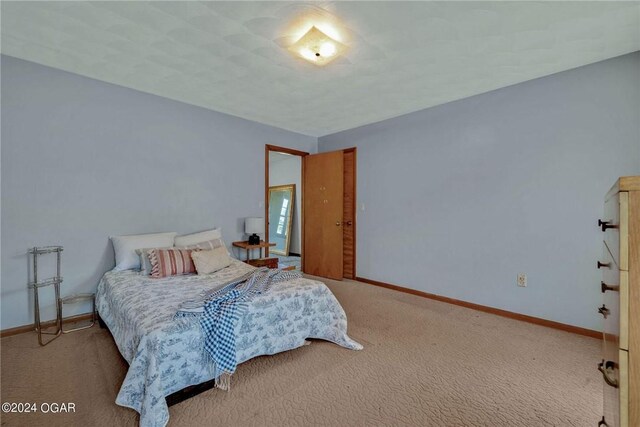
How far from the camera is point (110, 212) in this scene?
118 inches

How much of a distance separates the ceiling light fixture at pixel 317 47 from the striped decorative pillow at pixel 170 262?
2.20 m

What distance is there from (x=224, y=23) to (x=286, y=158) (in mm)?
4535

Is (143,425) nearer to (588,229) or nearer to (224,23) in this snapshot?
(224,23)

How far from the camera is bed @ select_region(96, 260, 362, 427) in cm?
152

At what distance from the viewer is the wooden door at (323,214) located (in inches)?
180

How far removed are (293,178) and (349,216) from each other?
2.34 metres

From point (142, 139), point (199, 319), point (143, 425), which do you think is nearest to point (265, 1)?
point (199, 319)

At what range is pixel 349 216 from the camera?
181 inches

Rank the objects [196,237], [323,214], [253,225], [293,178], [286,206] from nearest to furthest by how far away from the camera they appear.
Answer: [196,237] → [253,225] → [323,214] → [293,178] → [286,206]

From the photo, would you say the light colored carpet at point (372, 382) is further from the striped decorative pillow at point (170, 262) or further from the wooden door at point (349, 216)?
the wooden door at point (349, 216)

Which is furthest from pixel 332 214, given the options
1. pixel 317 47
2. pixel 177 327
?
pixel 177 327

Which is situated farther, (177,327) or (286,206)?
(286,206)

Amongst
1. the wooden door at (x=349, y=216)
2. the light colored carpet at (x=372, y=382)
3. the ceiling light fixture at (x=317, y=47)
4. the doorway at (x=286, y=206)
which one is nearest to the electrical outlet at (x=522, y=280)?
the light colored carpet at (x=372, y=382)

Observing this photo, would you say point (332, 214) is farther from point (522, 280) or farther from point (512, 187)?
point (522, 280)
